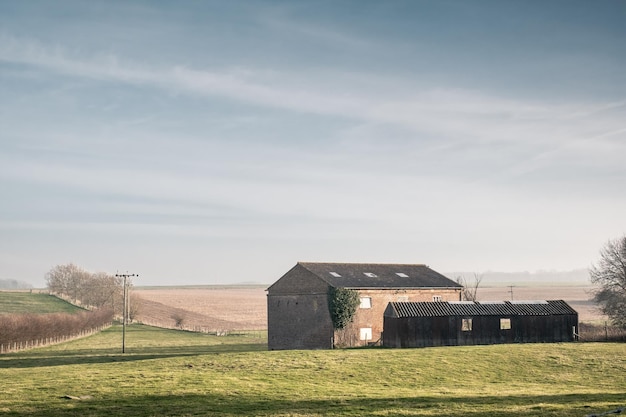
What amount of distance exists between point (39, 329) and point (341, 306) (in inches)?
1288

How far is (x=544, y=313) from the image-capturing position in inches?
2201

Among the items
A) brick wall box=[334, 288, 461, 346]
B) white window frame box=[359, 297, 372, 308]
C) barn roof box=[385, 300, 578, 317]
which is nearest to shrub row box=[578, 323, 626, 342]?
barn roof box=[385, 300, 578, 317]

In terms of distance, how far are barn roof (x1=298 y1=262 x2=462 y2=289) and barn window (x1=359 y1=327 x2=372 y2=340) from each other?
351cm

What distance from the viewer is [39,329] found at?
2640 inches

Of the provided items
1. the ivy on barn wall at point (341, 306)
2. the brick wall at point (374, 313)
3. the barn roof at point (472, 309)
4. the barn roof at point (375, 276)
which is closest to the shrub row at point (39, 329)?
the barn roof at point (375, 276)

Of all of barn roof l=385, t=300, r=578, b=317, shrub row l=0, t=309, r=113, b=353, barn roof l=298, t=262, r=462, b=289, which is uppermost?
barn roof l=298, t=262, r=462, b=289

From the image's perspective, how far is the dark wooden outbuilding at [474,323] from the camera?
52.0 metres

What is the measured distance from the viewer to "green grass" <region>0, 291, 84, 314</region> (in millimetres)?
107125

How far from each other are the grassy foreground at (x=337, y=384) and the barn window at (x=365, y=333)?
9.38m

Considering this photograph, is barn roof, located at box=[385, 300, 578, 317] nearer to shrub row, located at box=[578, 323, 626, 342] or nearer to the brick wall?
shrub row, located at box=[578, 323, 626, 342]

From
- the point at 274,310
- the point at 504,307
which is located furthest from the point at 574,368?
the point at 274,310

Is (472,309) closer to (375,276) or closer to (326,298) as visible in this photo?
(375,276)

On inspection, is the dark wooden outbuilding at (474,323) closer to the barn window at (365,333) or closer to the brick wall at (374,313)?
the barn window at (365,333)

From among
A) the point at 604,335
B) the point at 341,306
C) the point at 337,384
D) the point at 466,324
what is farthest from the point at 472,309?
the point at 337,384
